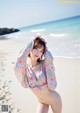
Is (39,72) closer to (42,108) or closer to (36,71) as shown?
(36,71)

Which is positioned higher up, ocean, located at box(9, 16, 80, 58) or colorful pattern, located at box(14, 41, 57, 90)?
ocean, located at box(9, 16, 80, 58)

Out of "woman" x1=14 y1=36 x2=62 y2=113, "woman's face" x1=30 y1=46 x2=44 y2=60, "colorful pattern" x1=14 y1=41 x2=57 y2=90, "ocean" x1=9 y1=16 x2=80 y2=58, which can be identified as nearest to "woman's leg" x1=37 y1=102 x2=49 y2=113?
"woman" x1=14 y1=36 x2=62 y2=113

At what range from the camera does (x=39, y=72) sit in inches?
68.4

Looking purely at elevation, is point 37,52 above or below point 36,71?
above

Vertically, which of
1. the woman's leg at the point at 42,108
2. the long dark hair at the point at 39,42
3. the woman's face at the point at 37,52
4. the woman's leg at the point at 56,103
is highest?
the long dark hair at the point at 39,42

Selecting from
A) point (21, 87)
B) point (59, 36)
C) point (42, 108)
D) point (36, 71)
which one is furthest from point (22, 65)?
point (59, 36)


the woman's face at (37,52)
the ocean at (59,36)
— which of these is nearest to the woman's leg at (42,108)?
the woman's face at (37,52)

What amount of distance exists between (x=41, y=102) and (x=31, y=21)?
733mm

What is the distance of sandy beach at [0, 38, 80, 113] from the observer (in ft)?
6.99

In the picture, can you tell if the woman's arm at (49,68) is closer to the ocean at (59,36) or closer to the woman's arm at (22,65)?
the woman's arm at (22,65)

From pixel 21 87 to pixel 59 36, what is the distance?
0.49m

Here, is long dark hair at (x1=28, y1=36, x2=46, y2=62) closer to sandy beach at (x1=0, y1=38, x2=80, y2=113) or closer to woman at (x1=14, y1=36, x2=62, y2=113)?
woman at (x1=14, y1=36, x2=62, y2=113)

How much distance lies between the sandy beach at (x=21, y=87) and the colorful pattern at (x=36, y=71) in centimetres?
39

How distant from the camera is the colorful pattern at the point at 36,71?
5.60ft
